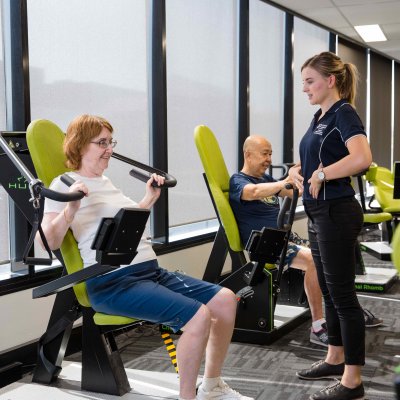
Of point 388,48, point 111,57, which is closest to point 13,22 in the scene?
point 111,57

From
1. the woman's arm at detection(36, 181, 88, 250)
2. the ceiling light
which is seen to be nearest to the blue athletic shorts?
the woman's arm at detection(36, 181, 88, 250)

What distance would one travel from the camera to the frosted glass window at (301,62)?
6.57m

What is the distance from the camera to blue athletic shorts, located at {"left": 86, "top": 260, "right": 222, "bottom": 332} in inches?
89.0

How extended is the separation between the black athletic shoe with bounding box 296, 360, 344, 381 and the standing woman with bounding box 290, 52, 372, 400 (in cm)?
26

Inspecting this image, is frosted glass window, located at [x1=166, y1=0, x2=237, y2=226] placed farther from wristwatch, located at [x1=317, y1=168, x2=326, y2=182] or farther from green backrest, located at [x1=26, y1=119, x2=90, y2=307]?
wristwatch, located at [x1=317, y1=168, x2=326, y2=182]

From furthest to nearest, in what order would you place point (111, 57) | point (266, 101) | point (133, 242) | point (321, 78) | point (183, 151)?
point (266, 101) → point (183, 151) → point (111, 57) → point (321, 78) → point (133, 242)

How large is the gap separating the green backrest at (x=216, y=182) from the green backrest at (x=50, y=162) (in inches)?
37.8

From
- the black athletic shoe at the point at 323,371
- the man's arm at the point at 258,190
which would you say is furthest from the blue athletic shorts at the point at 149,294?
the man's arm at the point at 258,190

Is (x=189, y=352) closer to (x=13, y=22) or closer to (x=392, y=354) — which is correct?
(x=392, y=354)

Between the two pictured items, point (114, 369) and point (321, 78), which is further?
point (114, 369)

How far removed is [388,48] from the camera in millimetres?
8578

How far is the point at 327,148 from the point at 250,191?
3.33ft

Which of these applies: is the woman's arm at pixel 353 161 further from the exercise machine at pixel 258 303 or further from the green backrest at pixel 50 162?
the green backrest at pixel 50 162

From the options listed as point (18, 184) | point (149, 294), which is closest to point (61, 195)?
point (149, 294)
